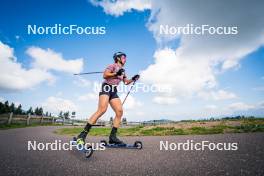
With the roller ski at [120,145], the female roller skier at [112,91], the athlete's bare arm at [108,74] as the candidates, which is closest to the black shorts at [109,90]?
the female roller skier at [112,91]

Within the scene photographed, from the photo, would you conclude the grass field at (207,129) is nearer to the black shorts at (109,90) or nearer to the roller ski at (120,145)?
the roller ski at (120,145)

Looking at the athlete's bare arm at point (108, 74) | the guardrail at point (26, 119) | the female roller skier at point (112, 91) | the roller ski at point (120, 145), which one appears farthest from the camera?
the guardrail at point (26, 119)

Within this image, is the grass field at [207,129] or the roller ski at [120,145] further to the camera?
the grass field at [207,129]

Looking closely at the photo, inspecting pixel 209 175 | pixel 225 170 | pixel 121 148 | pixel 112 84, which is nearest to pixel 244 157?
pixel 225 170

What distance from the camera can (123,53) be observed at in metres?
6.32

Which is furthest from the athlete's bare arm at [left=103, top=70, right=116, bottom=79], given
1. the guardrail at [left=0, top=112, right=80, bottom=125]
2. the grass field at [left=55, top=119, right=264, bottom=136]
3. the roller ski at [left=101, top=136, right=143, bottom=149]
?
the guardrail at [left=0, top=112, right=80, bottom=125]

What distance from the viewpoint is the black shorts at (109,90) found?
18.7ft

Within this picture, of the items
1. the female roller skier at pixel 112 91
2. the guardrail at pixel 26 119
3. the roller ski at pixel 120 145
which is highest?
the female roller skier at pixel 112 91

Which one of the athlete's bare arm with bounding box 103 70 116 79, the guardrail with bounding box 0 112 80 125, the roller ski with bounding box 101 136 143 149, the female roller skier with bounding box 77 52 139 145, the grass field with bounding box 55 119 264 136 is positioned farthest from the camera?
the guardrail with bounding box 0 112 80 125

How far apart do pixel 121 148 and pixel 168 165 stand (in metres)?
2.41

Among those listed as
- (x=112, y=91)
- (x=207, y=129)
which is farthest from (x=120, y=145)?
(x=207, y=129)

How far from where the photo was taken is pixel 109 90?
5.74 meters

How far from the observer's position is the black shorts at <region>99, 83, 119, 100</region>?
569 centimetres

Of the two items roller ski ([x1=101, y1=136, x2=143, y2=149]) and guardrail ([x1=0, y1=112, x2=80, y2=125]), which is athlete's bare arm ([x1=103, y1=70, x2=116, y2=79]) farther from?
guardrail ([x1=0, y1=112, x2=80, y2=125])
